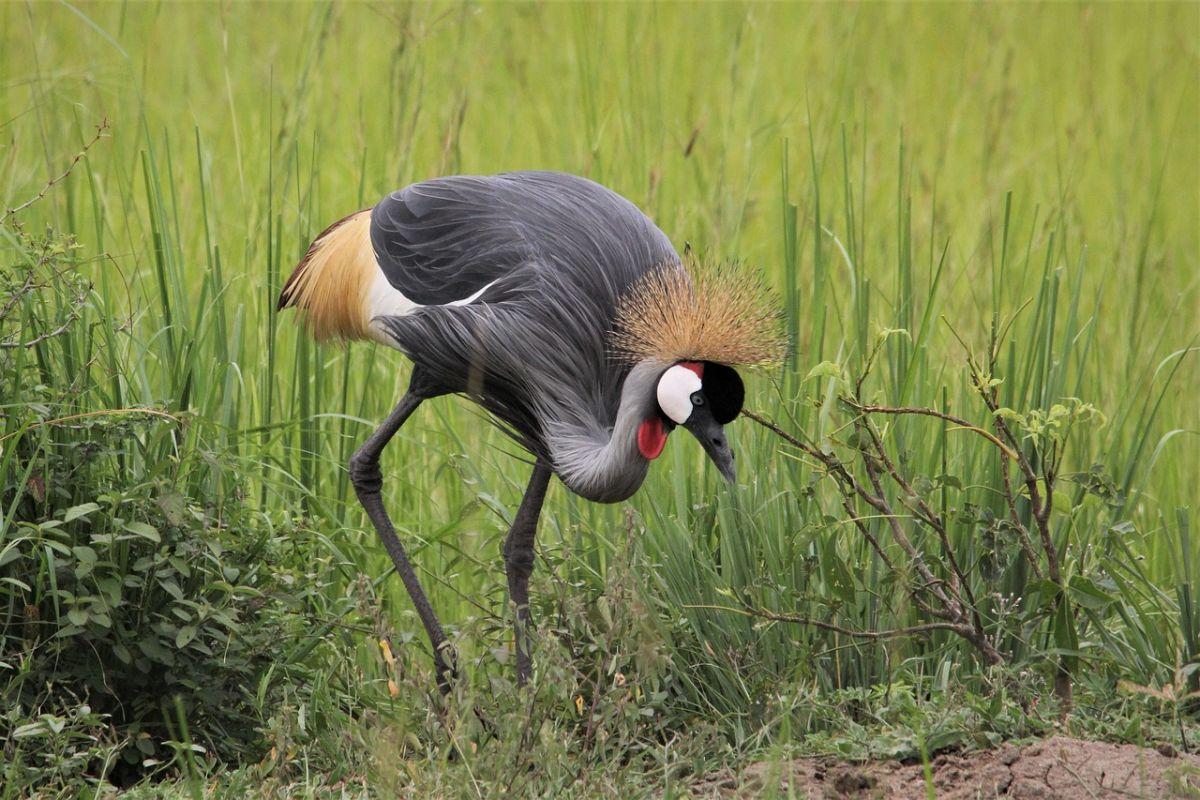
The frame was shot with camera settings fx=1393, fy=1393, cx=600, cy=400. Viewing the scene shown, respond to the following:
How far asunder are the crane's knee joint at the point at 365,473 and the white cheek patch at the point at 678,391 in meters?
0.89

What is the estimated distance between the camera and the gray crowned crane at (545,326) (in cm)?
→ 293

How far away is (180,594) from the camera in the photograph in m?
2.95

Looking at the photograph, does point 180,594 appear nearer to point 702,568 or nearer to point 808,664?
point 702,568

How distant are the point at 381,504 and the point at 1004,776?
1.63 metres

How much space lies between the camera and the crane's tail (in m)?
3.48

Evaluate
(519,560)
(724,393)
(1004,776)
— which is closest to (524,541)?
(519,560)

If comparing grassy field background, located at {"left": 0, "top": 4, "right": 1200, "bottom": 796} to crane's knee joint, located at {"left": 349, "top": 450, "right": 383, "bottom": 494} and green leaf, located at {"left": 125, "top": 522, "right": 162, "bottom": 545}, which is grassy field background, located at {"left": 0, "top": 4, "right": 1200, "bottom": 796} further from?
crane's knee joint, located at {"left": 349, "top": 450, "right": 383, "bottom": 494}

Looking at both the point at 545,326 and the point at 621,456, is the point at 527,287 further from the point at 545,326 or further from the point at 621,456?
the point at 621,456

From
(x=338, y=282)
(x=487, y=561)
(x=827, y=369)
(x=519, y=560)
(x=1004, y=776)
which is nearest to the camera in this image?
(x=1004, y=776)

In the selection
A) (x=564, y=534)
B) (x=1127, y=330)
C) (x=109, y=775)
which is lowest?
(x=109, y=775)

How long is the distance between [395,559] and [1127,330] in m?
2.88

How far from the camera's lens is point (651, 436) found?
2.96 meters

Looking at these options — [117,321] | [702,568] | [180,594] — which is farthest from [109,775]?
[702,568]

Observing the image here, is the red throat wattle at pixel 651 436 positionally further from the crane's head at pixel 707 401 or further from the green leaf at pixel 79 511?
the green leaf at pixel 79 511
